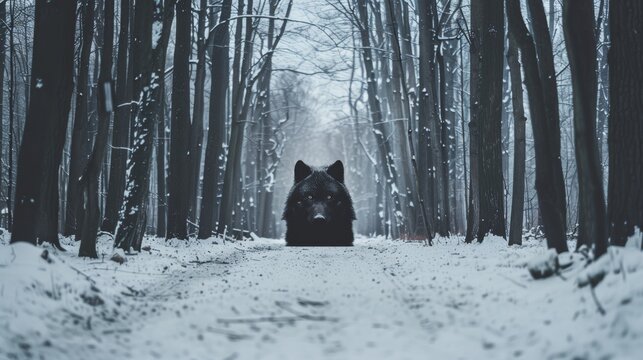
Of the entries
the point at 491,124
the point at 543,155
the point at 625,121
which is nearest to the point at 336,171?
the point at 491,124

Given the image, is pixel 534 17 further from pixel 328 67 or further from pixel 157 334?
pixel 328 67

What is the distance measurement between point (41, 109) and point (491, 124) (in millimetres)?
8032

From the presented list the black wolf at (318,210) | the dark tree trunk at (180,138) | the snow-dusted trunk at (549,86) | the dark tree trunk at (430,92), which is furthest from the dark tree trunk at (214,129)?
the snow-dusted trunk at (549,86)

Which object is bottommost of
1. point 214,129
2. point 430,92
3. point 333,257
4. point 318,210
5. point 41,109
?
point 333,257

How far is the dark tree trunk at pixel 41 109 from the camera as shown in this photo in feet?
21.2

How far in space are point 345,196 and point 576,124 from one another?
846 cm

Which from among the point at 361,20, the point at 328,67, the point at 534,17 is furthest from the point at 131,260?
the point at 361,20

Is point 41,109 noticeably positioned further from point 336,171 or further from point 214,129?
point 214,129

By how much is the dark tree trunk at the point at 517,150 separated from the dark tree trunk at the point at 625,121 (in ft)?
15.1

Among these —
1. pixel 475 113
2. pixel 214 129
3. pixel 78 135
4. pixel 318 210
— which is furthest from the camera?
pixel 214 129

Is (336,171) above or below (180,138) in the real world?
below

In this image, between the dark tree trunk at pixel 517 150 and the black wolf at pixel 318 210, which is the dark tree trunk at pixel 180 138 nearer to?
the black wolf at pixel 318 210

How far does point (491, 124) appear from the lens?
11.0 m

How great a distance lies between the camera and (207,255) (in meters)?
11.0
